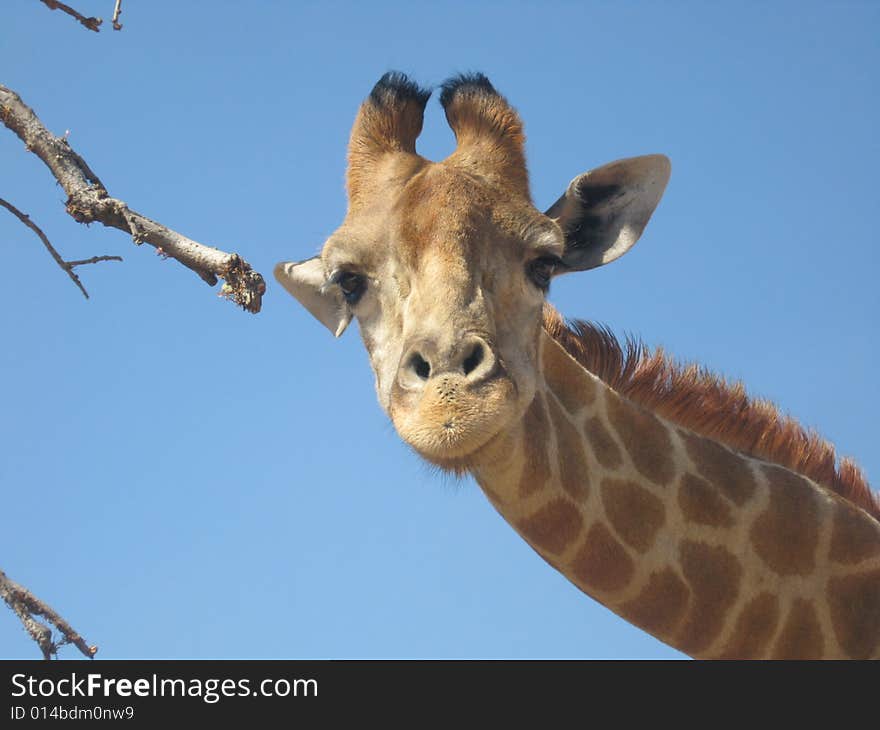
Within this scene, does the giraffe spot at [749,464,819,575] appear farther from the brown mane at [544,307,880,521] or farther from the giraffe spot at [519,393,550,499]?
the giraffe spot at [519,393,550,499]

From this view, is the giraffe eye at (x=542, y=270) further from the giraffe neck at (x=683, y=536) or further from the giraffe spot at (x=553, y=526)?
the giraffe spot at (x=553, y=526)

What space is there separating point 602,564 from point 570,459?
2.19ft

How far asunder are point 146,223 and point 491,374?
1879 millimetres

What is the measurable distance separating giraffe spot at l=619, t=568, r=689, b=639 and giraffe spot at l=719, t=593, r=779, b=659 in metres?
0.38

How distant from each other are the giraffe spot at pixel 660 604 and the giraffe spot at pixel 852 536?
3.58ft

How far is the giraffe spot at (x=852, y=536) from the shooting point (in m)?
→ 7.02

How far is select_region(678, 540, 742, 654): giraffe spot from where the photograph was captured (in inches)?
266

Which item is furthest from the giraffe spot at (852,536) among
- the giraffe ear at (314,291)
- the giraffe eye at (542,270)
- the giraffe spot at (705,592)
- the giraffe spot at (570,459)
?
the giraffe ear at (314,291)

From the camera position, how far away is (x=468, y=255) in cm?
628

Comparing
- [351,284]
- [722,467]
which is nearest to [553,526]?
[722,467]
